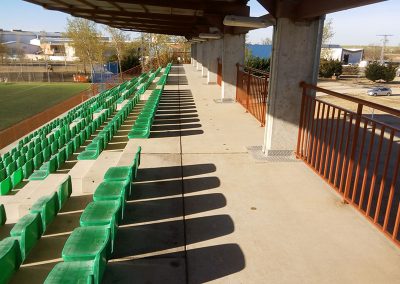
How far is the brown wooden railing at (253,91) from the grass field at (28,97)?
20.9 meters

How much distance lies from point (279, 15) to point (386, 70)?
4840cm

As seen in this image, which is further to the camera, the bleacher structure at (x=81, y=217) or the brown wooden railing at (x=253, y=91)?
the brown wooden railing at (x=253, y=91)

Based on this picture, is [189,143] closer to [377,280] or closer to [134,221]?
[134,221]

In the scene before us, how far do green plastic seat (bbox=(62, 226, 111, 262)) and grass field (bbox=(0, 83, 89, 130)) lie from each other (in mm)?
26114

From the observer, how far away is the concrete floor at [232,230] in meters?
3.71

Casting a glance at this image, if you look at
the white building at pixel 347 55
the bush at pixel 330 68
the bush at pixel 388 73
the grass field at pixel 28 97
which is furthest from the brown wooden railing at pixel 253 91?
the white building at pixel 347 55

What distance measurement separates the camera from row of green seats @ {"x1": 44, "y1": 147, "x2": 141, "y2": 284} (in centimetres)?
323

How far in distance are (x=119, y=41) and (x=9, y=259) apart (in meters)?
55.4

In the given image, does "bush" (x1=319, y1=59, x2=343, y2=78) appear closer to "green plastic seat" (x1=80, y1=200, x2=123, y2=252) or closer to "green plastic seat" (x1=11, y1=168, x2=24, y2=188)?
"green plastic seat" (x1=11, y1=168, x2=24, y2=188)

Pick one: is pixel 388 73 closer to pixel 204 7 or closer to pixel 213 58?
pixel 213 58

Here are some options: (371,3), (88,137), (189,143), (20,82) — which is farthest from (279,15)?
(20,82)

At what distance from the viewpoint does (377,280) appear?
3557mm

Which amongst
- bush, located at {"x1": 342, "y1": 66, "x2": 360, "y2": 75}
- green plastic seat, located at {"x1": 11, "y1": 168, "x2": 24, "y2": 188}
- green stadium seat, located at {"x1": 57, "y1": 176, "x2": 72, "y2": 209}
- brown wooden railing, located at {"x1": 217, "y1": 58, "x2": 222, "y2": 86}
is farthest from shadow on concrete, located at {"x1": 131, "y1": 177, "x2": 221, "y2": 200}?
bush, located at {"x1": 342, "y1": 66, "x2": 360, "y2": 75}

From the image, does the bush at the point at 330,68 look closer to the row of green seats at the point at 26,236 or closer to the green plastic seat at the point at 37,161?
the green plastic seat at the point at 37,161
